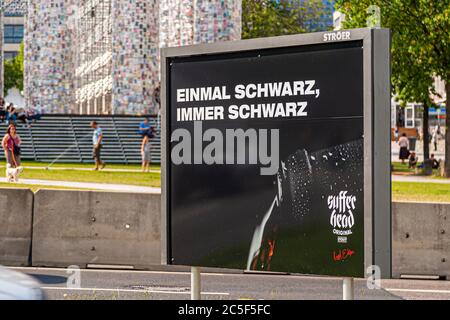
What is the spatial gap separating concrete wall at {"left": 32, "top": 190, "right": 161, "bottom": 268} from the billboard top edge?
29.3 ft

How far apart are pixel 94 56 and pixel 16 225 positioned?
69.0 meters

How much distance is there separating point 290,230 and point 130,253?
9610 mm

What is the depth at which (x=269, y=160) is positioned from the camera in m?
7.66

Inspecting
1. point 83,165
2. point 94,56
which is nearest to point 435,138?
point 94,56

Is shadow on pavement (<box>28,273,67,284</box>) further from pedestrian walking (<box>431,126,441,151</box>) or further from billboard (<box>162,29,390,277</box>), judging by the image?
pedestrian walking (<box>431,126,441,151</box>)

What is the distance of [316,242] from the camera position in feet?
24.5

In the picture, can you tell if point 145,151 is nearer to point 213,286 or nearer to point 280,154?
point 213,286

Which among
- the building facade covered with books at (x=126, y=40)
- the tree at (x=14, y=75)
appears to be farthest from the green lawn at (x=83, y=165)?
the tree at (x=14, y=75)

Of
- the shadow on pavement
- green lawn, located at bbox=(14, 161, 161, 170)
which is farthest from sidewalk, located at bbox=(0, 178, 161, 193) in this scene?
the shadow on pavement
